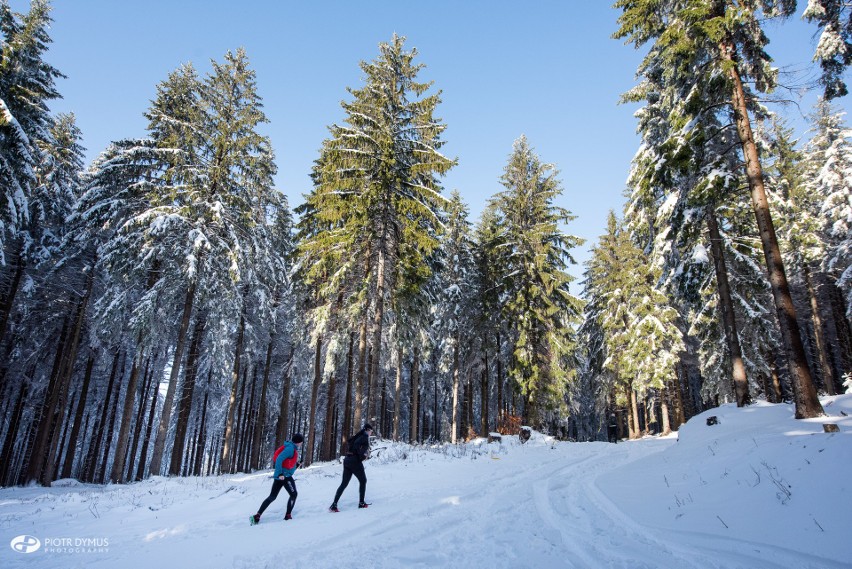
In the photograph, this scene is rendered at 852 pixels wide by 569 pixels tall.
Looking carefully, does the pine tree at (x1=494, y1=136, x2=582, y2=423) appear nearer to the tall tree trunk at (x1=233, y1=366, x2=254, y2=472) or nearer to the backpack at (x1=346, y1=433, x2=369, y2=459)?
the backpack at (x1=346, y1=433, x2=369, y2=459)

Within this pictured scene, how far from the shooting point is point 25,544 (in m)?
6.77

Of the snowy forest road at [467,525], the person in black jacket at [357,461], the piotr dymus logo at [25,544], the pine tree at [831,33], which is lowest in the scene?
the piotr dymus logo at [25,544]

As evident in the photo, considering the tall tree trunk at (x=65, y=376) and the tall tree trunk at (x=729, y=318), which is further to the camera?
the tall tree trunk at (x=65, y=376)

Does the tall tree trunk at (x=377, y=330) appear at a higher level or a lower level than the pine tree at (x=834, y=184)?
lower

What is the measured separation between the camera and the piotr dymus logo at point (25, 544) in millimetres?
6427

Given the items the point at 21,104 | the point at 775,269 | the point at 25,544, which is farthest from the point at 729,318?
the point at 21,104

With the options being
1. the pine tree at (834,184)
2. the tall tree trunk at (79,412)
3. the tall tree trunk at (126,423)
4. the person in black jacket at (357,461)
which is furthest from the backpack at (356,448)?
the pine tree at (834,184)

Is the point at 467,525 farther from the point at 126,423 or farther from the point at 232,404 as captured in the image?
the point at 232,404

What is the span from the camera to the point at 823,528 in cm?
465

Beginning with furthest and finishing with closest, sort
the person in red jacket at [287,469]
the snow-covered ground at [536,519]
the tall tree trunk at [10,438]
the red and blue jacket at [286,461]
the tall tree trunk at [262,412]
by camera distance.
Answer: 1. the tall tree trunk at [262,412]
2. the tall tree trunk at [10,438]
3. the red and blue jacket at [286,461]
4. the person in red jacket at [287,469]
5. the snow-covered ground at [536,519]

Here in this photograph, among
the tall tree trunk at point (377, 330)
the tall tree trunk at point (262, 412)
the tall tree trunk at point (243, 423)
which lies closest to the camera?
the tall tree trunk at point (377, 330)

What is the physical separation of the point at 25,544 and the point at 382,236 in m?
13.1

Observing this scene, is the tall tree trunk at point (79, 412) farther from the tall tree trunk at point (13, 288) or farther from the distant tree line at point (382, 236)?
the tall tree trunk at point (13, 288)

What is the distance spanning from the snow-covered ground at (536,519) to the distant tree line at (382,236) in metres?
3.23
